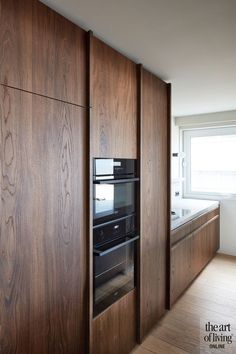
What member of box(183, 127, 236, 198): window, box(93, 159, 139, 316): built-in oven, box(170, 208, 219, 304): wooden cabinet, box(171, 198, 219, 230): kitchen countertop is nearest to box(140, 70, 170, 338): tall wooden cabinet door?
box(93, 159, 139, 316): built-in oven

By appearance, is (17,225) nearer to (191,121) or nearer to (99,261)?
(99,261)

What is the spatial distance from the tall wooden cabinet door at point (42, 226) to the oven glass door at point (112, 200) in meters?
0.14

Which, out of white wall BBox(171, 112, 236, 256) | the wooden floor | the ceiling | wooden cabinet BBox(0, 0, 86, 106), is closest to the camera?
wooden cabinet BBox(0, 0, 86, 106)

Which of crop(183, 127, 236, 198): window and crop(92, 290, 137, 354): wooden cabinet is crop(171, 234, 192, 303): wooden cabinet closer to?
crop(92, 290, 137, 354): wooden cabinet

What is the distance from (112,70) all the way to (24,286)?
1.40m

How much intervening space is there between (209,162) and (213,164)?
0.24 feet

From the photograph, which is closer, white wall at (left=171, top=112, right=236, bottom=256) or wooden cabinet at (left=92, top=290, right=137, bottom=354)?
wooden cabinet at (left=92, top=290, right=137, bottom=354)

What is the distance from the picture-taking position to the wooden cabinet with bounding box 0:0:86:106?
110 cm

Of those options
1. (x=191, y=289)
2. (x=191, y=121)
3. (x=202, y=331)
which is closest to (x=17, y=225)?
(x=202, y=331)

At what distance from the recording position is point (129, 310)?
6.38ft

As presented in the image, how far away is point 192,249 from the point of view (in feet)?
9.95

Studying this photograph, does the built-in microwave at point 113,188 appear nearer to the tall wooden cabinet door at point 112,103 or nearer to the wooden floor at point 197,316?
the tall wooden cabinet door at point 112,103

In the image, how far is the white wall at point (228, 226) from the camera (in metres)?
3.98

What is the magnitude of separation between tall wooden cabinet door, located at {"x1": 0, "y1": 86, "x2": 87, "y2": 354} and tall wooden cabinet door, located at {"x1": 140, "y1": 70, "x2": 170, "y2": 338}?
71 cm
